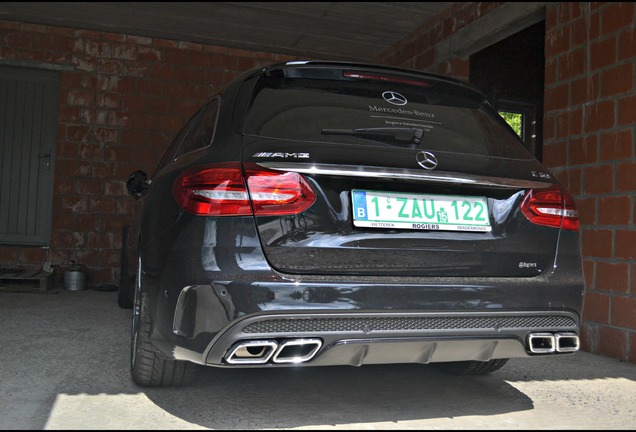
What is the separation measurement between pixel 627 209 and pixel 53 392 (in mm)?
3432

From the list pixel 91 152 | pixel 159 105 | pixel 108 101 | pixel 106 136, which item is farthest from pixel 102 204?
pixel 159 105

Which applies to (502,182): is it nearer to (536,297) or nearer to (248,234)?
(536,297)

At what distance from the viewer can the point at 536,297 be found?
2.19 m

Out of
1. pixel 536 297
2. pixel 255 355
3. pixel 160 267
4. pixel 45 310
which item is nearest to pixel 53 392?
pixel 160 267

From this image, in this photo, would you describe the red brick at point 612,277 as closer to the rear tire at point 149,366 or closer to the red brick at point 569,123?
the red brick at point 569,123

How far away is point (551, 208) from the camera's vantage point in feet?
7.56

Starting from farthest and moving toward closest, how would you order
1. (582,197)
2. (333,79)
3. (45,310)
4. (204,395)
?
1. (45,310)
2. (582,197)
3. (204,395)
4. (333,79)

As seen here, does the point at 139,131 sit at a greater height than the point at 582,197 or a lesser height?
greater

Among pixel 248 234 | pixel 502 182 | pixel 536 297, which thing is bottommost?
pixel 536 297

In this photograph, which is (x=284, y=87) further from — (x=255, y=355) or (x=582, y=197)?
(x=582, y=197)

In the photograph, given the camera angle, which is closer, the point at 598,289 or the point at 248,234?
the point at 248,234

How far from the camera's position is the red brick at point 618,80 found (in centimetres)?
383

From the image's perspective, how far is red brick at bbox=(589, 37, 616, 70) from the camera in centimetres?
397

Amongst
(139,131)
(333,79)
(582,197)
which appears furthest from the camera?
(139,131)
